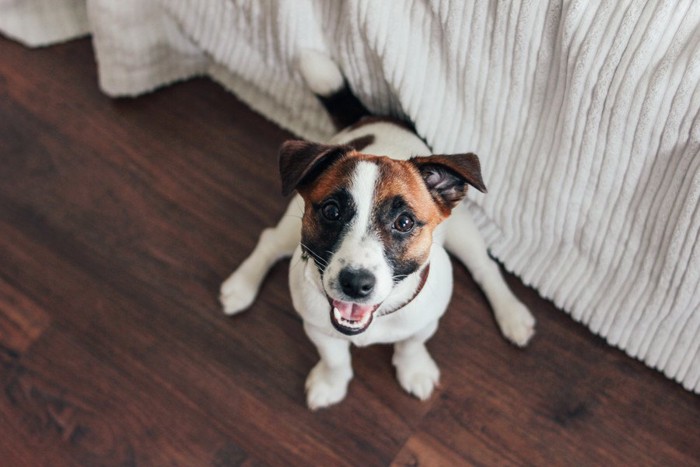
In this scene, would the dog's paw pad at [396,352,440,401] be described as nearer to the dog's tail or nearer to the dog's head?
the dog's head

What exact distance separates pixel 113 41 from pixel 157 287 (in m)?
0.80

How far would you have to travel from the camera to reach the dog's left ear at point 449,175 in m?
1.39

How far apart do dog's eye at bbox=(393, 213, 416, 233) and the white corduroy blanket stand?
536 millimetres

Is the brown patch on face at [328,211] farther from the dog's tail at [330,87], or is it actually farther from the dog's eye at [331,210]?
the dog's tail at [330,87]

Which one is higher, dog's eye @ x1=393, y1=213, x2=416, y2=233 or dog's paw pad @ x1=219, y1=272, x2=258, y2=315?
dog's eye @ x1=393, y1=213, x2=416, y2=233

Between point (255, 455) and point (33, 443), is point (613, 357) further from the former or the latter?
point (33, 443)

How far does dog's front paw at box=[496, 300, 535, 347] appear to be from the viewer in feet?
6.48

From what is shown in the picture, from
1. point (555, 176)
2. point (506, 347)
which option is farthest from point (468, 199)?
point (506, 347)

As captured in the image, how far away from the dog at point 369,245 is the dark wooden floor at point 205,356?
0.26 feet

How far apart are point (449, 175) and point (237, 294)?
0.84 m

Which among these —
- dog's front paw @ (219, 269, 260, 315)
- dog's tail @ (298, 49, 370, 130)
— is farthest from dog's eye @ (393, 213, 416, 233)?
dog's front paw @ (219, 269, 260, 315)

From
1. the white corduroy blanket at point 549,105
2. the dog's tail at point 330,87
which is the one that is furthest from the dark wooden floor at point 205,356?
the dog's tail at point 330,87

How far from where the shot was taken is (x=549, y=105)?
5.63 ft

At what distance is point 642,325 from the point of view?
189 cm
